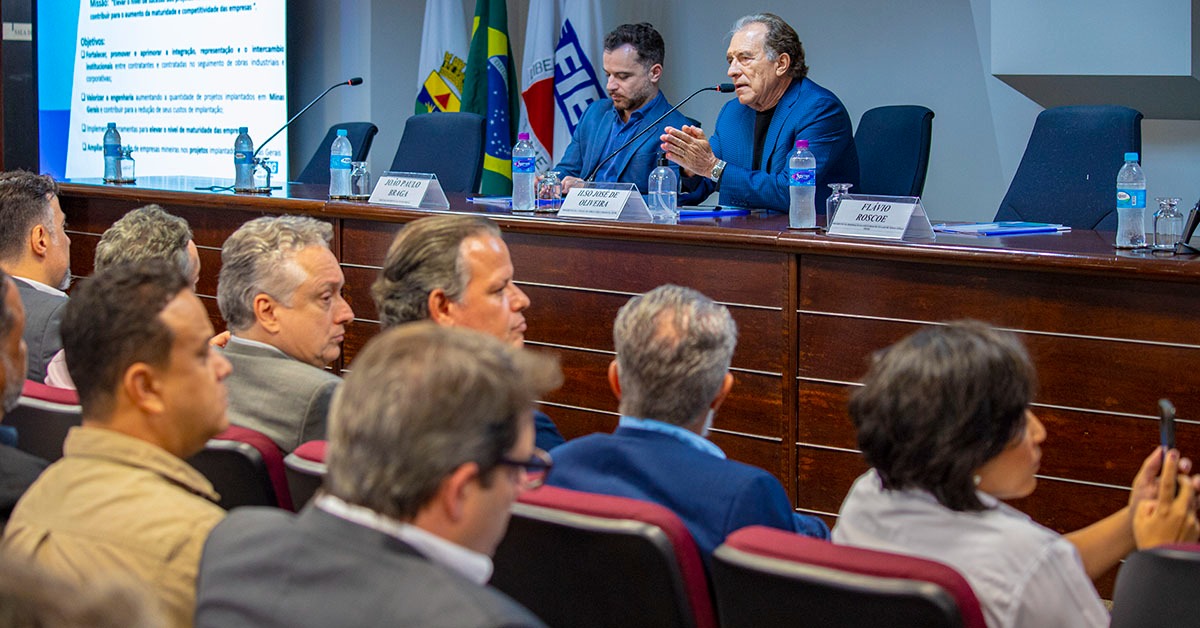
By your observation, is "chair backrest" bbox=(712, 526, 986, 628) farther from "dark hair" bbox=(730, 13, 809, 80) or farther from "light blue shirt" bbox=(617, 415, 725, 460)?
"dark hair" bbox=(730, 13, 809, 80)

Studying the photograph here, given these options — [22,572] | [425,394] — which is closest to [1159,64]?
[425,394]

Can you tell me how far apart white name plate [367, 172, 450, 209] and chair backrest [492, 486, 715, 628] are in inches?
97.0

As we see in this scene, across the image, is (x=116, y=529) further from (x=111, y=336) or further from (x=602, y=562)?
(x=602, y=562)

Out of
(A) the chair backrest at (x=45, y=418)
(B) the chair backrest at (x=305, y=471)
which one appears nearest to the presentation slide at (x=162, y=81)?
(A) the chair backrest at (x=45, y=418)

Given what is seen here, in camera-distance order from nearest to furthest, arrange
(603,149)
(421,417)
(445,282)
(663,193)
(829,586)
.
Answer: (421,417), (829,586), (445,282), (663,193), (603,149)

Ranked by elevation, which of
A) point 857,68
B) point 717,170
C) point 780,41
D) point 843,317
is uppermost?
point 857,68

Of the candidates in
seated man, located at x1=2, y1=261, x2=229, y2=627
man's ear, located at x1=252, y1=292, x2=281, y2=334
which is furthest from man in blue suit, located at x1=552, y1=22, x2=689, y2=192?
seated man, located at x1=2, y1=261, x2=229, y2=627

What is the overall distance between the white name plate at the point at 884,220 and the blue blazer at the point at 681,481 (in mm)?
1450

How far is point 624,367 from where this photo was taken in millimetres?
1777

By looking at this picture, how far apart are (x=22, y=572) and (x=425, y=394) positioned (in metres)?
0.45

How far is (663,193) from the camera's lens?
3490mm

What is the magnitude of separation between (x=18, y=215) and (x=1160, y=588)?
2.51 metres

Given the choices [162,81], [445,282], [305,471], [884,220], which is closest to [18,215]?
[445,282]

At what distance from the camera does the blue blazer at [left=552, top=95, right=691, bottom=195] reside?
4.44 m
